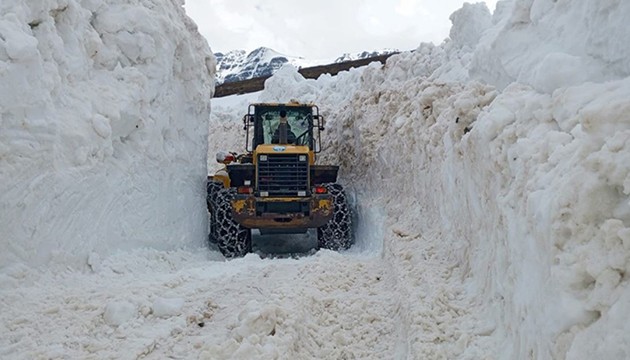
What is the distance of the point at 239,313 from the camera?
492 centimetres

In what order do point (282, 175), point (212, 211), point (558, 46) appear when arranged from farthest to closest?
point (212, 211), point (282, 175), point (558, 46)

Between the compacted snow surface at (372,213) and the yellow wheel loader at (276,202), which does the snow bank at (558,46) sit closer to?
Answer: the compacted snow surface at (372,213)

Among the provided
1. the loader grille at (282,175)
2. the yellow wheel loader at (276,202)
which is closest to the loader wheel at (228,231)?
the yellow wheel loader at (276,202)

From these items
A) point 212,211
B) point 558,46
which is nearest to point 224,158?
point 212,211

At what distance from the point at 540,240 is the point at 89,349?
3274mm

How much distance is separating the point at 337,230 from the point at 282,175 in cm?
141

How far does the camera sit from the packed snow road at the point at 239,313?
14.2 ft

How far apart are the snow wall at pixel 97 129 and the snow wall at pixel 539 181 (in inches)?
136

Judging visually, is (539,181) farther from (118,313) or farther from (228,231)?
(228,231)

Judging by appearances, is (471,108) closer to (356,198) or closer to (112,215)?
(112,215)

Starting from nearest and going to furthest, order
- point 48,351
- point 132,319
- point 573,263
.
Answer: point 573,263, point 48,351, point 132,319

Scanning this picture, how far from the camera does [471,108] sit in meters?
5.57

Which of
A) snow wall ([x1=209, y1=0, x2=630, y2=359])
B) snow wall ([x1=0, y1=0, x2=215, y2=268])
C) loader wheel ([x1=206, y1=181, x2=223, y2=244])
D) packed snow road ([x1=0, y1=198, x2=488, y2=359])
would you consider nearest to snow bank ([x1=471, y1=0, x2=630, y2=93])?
snow wall ([x1=209, y1=0, x2=630, y2=359])

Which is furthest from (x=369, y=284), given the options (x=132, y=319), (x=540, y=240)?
(x=540, y=240)
